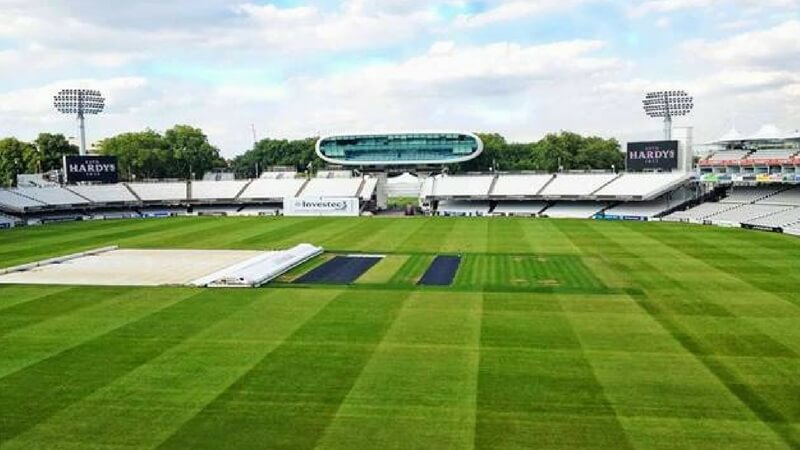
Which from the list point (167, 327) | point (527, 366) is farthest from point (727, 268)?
point (167, 327)

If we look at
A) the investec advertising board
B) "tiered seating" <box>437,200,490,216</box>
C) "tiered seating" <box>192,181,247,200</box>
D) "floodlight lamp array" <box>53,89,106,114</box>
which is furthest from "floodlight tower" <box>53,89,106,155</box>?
"tiered seating" <box>437,200,490,216</box>

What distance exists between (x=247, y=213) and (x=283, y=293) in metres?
56.1

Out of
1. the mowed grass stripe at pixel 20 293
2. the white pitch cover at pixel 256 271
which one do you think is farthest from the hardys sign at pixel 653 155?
the mowed grass stripe at pixel 20 293

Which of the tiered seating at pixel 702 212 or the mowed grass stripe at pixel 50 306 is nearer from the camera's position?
the mowed grass stripe at pixel 50 306

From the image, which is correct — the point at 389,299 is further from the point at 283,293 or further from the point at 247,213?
the point at 247,213

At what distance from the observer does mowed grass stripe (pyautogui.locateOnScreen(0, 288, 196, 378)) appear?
18188mm

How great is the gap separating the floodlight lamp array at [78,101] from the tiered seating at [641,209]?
60.7m

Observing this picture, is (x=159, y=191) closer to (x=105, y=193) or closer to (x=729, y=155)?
(x=105, y=193)

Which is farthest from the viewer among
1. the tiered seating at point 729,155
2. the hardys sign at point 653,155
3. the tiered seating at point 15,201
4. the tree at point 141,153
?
the tree at point 141,153

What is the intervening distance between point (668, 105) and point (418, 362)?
71190 millimetres

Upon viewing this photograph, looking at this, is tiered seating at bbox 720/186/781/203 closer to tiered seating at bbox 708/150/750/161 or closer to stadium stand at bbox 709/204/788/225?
stadium stand at bbox 709/204/788/225

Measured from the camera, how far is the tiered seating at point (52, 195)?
72188 mm

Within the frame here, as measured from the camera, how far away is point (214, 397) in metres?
14.9

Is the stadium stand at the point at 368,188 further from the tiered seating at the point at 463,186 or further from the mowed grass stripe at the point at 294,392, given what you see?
the mowed grass stripe at the point at 294,392
